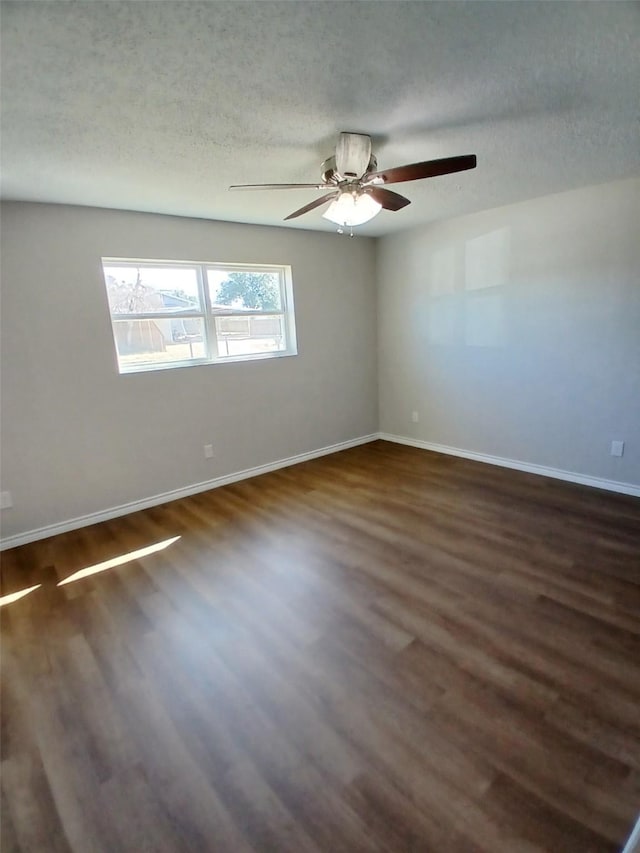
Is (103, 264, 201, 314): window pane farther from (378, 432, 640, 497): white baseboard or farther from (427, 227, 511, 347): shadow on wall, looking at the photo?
(378, 432, 640, 497): white baseboard

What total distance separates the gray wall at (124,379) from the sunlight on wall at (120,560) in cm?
73

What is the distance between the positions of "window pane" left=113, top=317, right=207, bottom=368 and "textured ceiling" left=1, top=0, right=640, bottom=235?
1.02 metres

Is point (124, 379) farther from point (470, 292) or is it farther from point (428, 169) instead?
point (470, 292)

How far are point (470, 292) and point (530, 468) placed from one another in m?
1.83

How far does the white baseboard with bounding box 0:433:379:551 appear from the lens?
→ 3059 millimetres

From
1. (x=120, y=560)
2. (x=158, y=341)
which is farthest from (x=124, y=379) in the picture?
(x=120, y=560)

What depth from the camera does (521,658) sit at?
5.94 ft

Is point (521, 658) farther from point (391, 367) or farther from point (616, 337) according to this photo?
point (391, 367)

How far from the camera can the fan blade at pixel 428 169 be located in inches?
69.5

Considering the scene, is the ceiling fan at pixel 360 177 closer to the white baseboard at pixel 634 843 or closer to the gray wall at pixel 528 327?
the gray wall at pixel 528 327

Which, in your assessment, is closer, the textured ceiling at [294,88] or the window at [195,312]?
the textured ceiling at [294,88]

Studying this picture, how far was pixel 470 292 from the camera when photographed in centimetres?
408

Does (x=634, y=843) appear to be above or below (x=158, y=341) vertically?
below

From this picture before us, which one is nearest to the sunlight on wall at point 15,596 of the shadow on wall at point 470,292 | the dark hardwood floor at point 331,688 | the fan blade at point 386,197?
the dark hardwood floor at point 331,688
